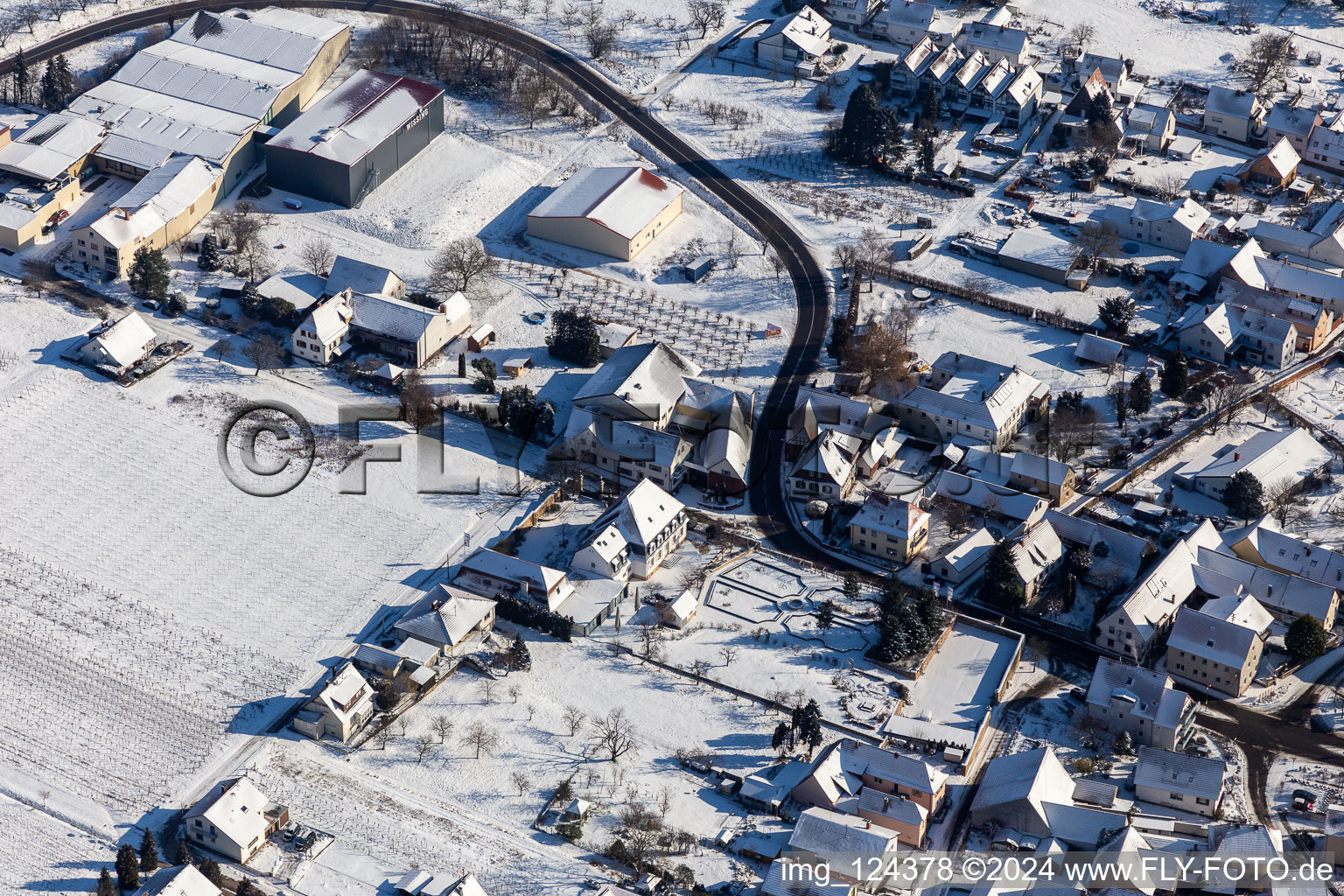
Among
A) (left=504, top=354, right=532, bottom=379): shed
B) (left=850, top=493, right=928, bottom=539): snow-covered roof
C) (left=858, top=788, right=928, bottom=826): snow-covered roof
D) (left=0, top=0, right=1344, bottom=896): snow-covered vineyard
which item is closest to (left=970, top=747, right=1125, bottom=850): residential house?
(left=0, top=0, right=1344, bottom=896): snow-covered vineyard

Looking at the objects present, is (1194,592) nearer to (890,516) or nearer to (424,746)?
(890,516)

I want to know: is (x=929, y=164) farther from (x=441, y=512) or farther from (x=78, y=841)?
(x=78, y=841)

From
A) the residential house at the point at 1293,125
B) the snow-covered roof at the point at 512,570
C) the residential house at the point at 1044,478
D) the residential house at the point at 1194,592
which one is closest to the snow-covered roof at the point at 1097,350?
the residential house at the point at 1044,478

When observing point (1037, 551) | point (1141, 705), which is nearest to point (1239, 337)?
point (1037, 551)

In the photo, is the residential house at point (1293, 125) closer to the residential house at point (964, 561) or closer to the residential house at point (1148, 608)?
the residential house at point (1148, 608)

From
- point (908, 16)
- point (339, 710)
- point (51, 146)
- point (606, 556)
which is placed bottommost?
point (339, 710)

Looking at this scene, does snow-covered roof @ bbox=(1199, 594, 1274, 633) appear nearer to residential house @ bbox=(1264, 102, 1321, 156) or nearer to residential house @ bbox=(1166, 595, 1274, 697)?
residential house @ bbox=(1166, 595, 1274, 697)
